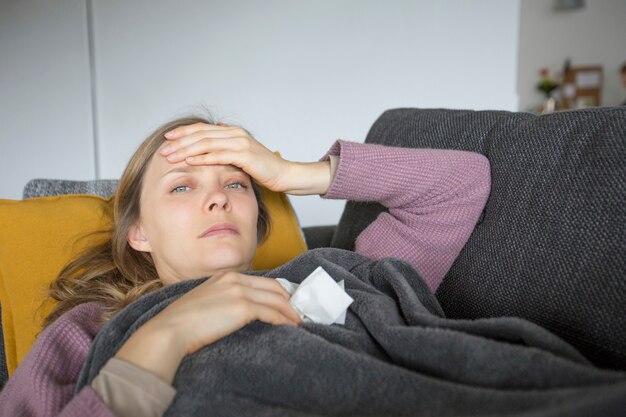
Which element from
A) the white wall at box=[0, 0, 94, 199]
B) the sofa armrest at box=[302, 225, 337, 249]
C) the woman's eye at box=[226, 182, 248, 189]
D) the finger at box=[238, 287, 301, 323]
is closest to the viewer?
the finger at box=[238, 287, 301, 323]

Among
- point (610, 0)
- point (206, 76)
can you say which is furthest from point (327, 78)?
point (610, 0)

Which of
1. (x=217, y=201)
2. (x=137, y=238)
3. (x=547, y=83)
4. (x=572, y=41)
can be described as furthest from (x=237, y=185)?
(x=572, y=41)

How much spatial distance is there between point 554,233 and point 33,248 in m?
1.17

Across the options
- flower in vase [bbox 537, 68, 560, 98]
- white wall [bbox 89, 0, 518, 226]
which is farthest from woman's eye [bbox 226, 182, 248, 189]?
flower in vase [bbox 537, 68, 560, 98]

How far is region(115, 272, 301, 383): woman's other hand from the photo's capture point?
72 centimetres

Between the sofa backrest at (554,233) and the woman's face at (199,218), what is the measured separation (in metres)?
0.45

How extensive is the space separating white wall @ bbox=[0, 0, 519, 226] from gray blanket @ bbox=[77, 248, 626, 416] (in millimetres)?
1765

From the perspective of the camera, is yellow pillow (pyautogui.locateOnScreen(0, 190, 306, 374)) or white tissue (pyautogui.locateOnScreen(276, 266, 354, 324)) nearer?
white tissue (pyautogui.locateOnScreen(276, 266, 354, 324))

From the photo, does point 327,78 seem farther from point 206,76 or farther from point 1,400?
point 1,400

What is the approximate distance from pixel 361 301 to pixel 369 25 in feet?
6.42

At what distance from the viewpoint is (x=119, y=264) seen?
1.27 meters

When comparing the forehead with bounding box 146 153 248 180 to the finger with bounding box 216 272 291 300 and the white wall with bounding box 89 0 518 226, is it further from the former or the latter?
the white wall with bounding box 89 0 518 226

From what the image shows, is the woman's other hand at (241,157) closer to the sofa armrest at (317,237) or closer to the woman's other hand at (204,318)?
the woman's other hand at (204,318)

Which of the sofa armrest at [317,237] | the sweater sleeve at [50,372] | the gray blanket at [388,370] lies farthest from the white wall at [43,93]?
the gray blanket at [388,370]
